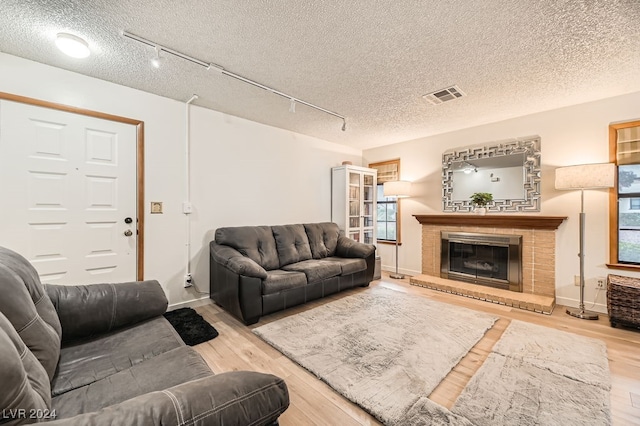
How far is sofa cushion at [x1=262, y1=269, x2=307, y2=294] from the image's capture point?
2.74m

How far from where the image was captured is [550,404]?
1582 mm

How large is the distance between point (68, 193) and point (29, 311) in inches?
78.2

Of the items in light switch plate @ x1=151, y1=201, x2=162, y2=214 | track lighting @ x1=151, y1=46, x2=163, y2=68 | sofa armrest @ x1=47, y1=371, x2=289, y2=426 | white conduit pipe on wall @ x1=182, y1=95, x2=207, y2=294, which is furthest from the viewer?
white conduit pipe on wall @ x1=182, y1=95, x2=207, y2=294

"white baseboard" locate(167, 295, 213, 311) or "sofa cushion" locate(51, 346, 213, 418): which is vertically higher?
"sofa cushion" locate(51, 346, 213, 418)

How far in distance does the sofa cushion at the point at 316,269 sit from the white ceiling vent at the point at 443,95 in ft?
7.69

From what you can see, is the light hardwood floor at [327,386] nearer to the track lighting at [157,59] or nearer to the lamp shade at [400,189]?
the lamp shade at [400,189]

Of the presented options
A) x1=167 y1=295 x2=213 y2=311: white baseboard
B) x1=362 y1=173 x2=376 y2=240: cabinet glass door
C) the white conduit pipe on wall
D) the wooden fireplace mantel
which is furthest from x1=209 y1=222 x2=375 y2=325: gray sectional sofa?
the wooden fireplace mantel

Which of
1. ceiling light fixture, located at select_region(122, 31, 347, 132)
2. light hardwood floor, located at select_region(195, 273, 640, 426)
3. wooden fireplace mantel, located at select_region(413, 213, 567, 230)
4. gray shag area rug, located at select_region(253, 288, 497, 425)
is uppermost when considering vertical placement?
ceiling light fixture, located at select_region(122, 31, 347, 132)

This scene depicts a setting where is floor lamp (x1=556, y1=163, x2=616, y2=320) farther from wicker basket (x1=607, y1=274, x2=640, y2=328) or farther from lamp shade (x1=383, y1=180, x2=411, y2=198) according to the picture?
lamp shade (x1=383, y1=180, x2=411, y2=198)

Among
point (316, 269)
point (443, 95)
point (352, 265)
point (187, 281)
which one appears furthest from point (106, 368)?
point (443, 95)

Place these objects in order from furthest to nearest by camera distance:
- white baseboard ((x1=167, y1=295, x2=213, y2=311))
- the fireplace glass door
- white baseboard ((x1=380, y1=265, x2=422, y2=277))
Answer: white baseboard ((x1=380, y1=265, x2=422, y2=277))
the fireplace glass door
white baseboard ((x1=167, y1=295, x2=213, y2=311))

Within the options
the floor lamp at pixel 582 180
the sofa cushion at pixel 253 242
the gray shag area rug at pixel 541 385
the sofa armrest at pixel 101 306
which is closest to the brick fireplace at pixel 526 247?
the floor lamp at pixel 582 180

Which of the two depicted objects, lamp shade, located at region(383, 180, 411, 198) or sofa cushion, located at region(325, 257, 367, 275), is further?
lamp shade, located at region(383, 180, 411, 198)

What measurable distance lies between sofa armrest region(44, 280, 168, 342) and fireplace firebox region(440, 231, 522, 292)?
400 centimetres
